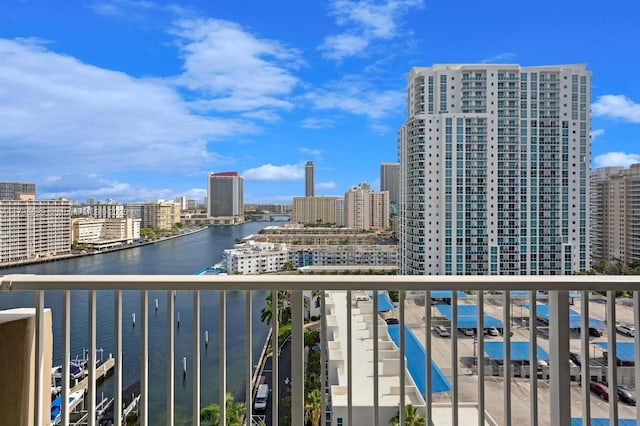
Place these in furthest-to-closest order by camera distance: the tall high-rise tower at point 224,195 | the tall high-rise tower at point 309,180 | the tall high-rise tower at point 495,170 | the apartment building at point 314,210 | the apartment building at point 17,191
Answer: the tall high-rise tower at point 309,180 < the apartment building at point 314,210 < the tall high-rise tower at point 224,195 < the tall high-rise tower at point 495,170 < the apartment building at point 17,191

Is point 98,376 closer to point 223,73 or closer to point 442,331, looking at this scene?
point 442,331

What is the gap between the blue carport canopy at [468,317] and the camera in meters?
1.20

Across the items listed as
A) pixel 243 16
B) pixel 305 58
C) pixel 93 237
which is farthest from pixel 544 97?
pixel 93 237

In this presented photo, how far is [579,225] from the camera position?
3334mm

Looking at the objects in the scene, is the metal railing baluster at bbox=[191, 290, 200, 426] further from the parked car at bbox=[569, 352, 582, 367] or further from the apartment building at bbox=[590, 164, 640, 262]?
the apartment building at bbox=[590, 164, 640, 262]

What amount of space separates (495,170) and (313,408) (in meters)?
3.42

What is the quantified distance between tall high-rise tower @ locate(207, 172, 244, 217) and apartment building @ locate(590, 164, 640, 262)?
3.02 m

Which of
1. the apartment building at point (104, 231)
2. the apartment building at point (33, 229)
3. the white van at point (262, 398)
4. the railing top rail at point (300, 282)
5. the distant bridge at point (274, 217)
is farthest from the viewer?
the distant bridge at point (274, 217)

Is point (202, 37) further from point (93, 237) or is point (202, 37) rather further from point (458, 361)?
point (458, 361)

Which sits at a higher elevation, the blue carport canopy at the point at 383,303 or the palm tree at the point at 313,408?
the blue carport canopy at the point at 383,303

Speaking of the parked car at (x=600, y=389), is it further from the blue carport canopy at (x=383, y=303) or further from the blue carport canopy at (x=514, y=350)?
the blue carport canopy at (x=383, y=303)

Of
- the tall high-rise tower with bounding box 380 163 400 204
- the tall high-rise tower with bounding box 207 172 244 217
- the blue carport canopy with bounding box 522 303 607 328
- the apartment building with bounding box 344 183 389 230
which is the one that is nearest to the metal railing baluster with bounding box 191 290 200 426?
the blue carport canopy with bounding box 522 303 607 328

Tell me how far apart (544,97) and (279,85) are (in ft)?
8.98

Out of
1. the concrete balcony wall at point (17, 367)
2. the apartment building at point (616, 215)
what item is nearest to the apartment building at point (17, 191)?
the concrete balcony wall at point (17, 367)
